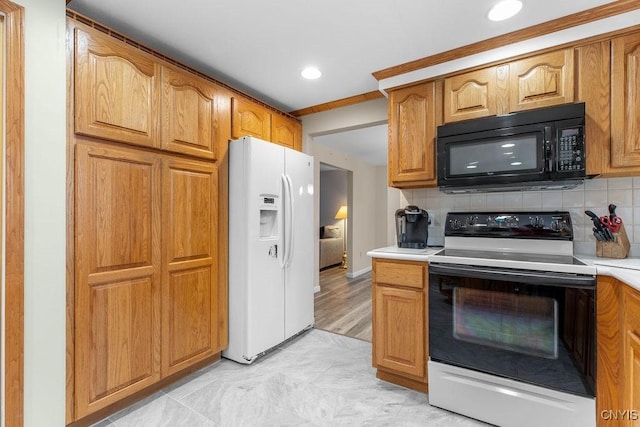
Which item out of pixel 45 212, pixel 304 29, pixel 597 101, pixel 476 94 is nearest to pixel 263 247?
pixel 45 212

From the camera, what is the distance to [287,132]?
10.5 feet

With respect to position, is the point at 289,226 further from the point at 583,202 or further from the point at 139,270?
the point at 583,202

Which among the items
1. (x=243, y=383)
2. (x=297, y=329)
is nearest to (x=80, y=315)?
(x=243, y=383)

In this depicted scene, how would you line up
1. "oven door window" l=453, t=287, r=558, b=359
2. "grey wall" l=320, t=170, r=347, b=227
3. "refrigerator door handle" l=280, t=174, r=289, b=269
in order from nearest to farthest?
"oven door window" l=453, t=287, r=558, b=359, "refrigerator door handle" l=280, t=174, r=289, b=269, "grey wall" l=320, t=170, r=347, b=227

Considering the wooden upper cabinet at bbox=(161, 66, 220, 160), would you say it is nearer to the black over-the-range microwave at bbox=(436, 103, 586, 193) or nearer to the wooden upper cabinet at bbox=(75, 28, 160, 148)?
the wooden upper cabinet at bbox=(75, 28, 160, 148)

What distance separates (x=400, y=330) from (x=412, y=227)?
0.79 meters

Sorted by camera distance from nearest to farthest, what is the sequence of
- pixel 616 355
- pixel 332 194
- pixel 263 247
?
pixel 616 355, pixel 263 247, pixel 332 194

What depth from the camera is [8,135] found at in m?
1.37

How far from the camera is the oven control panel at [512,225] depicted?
6.23 ft

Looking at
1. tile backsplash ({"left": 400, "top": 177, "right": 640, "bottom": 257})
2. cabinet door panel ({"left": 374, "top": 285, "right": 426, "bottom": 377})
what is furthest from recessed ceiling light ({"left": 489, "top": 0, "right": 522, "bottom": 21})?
cabinet door panel ({"left": 374, "top": 285, "right": 426, "bottom": 377})

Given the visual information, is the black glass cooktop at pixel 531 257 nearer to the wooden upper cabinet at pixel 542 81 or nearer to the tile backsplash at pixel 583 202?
the tile backsplash at pixel 583 202

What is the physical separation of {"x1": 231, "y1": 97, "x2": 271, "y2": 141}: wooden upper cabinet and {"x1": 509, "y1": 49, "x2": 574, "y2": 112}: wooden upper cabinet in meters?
2.03

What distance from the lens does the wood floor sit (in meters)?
3.16

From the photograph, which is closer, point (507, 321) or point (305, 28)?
point (507, 321)
